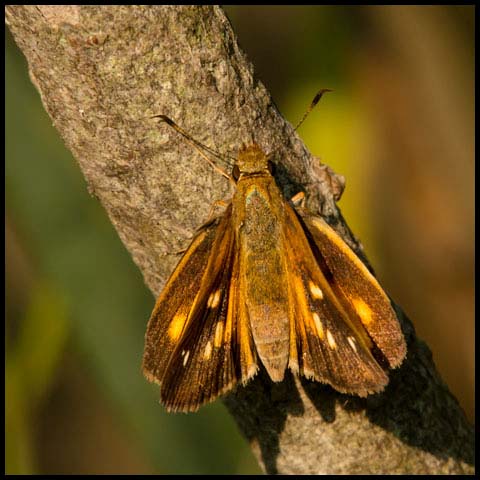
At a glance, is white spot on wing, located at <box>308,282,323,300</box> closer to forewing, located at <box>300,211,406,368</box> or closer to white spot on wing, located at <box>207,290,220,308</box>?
forewing, located at <box>300,211,406,368</box>

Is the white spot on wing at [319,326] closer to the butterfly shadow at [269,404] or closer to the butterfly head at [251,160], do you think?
the butterfly shadow at [269,404]

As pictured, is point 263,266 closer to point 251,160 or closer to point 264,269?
point 264,269

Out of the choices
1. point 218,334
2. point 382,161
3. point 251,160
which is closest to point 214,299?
point 218,334

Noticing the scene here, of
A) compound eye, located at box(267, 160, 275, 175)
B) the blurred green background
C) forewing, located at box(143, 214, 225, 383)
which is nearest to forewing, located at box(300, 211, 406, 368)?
compound eye, located at box(267, 160, 275, 175)

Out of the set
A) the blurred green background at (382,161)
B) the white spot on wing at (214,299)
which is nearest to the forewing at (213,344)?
the white spot on wing at (214,299)

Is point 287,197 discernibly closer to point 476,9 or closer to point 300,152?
point 300,152

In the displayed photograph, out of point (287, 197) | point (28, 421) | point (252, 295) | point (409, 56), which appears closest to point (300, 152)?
point (287, 197)

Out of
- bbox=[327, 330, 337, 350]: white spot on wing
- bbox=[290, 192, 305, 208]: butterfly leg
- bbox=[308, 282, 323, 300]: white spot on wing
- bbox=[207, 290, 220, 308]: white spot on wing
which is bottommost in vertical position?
bbox=[207, 290, 220, 308]: white spot on wing
